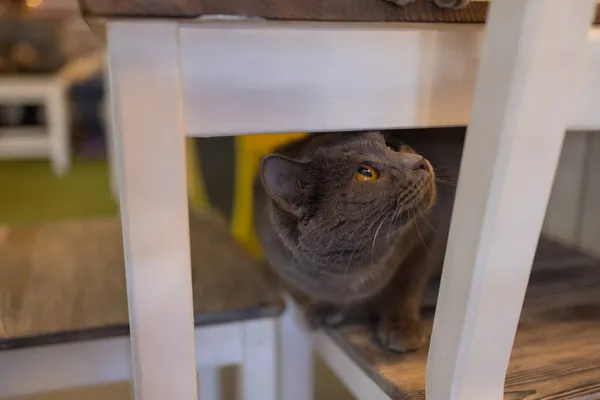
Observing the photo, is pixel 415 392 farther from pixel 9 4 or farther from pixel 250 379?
pixel 9 4

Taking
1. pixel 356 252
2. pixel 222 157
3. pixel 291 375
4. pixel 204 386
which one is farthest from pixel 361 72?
pixel 222 157

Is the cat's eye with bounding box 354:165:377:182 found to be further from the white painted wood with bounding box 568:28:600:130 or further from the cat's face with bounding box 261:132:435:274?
the white painted wood with bounding box 568:28:600:130

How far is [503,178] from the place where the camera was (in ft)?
1.39

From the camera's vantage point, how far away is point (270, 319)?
0.80 metres

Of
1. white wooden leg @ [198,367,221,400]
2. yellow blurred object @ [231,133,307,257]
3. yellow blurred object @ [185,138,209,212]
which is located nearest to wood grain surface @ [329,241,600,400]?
white wooden leg @ [198,367,221,400]

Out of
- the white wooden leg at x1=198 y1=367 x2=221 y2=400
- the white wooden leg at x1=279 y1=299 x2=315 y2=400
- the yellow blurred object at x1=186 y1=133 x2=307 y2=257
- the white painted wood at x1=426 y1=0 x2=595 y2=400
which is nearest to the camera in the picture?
the white painted wood at x1=426 y1=0 x2=595 y2=400

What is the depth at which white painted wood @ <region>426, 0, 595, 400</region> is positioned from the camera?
404 millimetres

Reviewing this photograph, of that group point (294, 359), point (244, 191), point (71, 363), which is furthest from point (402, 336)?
point (244, 191)

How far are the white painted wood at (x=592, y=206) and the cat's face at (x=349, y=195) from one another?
50 cm

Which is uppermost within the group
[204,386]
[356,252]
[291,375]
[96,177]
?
[356,252]

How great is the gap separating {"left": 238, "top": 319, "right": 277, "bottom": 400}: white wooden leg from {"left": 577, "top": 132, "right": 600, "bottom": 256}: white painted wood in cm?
61

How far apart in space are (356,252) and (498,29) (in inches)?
14.4

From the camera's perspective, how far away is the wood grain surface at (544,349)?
23.7 inches

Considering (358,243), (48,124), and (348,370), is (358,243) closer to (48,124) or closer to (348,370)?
(348,370)
